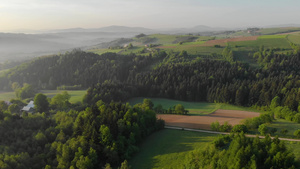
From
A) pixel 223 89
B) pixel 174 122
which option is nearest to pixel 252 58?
pixel 223 89

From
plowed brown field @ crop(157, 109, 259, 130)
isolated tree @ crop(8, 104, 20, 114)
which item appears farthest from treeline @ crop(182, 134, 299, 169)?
isolated tree @ crop(8, 104, 20, 114)

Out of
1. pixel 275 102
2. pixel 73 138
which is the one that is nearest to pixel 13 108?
pixel 73 138

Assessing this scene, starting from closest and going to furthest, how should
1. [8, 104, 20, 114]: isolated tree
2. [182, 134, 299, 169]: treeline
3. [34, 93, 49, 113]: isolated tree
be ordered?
1. [182, 134, 299, 169]: treeline
2. [8, 104, 20, 114]: isolated tree
3. [34, 93, 49, 113]: isolated tree

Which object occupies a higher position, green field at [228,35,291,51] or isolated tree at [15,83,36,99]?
green field at [228,35,291,51]

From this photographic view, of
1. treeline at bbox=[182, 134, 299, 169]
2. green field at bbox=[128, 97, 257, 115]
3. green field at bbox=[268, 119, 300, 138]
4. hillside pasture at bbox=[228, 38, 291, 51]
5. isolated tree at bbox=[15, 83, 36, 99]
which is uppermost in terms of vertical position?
hillside pasture at bbox=[228, 38, 291, 51]

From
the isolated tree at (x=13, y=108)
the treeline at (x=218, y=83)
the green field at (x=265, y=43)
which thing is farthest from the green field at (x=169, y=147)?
the green field at (x=265, y=43)

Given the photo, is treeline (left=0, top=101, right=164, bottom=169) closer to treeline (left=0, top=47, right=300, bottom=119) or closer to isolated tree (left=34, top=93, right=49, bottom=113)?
isolated tree (left=34, top=93, right=49, bottom=113)

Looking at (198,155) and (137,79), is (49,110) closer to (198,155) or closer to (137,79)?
(137,79)

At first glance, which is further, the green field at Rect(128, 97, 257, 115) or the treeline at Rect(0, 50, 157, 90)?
the treeline at Rect(0, 50, 157, 90)
